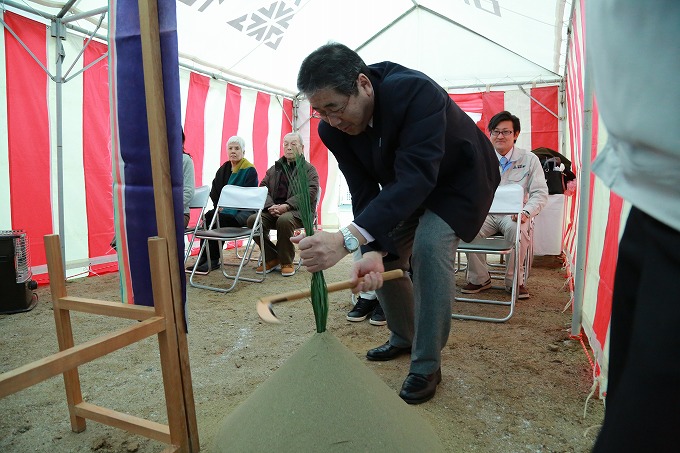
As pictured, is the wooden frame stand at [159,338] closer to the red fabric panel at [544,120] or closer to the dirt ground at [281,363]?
the dirt ground at [281,363]

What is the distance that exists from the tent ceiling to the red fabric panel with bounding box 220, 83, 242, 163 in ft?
0.69

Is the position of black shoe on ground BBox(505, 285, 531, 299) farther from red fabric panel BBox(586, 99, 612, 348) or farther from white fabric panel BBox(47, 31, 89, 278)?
white fabric panel BBox(47, 31, 89, 278)

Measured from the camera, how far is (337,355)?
116cm

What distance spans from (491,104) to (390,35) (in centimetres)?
185

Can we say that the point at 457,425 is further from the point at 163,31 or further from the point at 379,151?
the point at 163,31

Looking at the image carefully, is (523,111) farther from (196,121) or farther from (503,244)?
(196,121)

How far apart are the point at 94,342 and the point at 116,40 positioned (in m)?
0.83

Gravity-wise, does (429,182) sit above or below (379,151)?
below

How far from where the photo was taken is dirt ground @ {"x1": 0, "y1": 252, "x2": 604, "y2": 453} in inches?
59.7

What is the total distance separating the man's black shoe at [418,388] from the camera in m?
1.70

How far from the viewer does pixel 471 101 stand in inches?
273

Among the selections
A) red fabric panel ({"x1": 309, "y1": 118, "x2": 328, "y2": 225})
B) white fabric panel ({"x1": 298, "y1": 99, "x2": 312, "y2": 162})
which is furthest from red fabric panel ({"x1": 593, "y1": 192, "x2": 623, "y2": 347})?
white fabric panel ({"x1": 298, "y1": 99, "x2": 312, "y2": 162})

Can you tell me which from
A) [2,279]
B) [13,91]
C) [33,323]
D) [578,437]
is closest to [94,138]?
[13,91]

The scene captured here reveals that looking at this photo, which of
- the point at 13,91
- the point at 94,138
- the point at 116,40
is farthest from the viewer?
the point at 94,138
